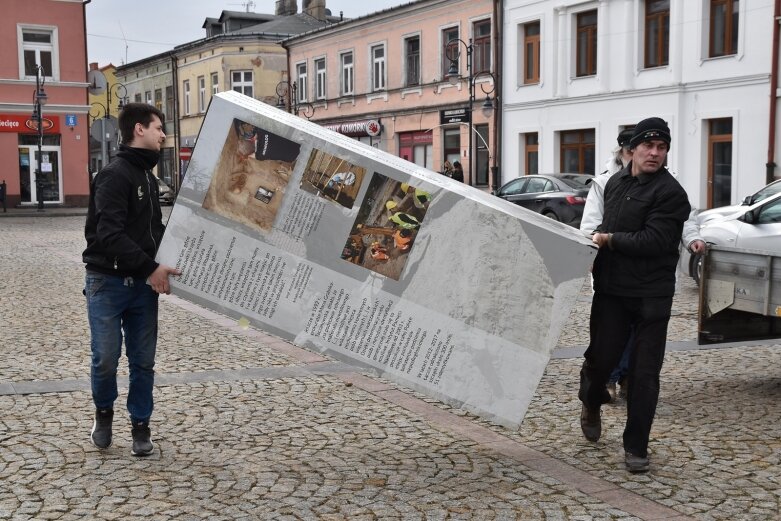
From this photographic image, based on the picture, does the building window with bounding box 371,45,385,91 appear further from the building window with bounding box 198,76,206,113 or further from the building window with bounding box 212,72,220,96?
the building window with bounding box 198,76,206,113

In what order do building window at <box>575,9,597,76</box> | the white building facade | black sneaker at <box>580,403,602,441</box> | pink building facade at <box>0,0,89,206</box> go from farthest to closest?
pink building facade at <box>0,0,89,206</box> < building window at <box>575,9,597,76</box> < the white building facade < black sneaker at <box>580,403,602,441</box>

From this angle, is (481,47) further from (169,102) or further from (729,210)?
(169,102)

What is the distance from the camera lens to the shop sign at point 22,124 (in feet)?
124

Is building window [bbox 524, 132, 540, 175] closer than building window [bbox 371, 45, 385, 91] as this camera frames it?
Yes

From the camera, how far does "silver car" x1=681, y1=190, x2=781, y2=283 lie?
1031cm

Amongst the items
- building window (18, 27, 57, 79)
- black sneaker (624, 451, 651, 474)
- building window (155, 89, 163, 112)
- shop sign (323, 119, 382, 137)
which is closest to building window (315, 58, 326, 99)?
shop sign (323, 119, 382, 137)

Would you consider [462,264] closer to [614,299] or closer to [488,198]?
[488,198]

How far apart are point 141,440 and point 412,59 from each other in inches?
1314

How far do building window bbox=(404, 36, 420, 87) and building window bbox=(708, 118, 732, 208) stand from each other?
13161 mm

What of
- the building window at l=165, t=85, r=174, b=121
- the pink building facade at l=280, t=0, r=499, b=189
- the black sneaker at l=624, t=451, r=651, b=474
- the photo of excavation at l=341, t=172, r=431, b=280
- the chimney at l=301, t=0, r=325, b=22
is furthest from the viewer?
the building window at l=165, t=85, r=174, b=121

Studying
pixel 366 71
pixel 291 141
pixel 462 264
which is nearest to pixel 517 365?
pixel 462 264

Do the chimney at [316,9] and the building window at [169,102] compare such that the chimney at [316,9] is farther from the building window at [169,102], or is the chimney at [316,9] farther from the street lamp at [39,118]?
the street lamp at [39,118]

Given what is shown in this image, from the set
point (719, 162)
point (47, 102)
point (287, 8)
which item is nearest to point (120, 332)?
point (719, 162)

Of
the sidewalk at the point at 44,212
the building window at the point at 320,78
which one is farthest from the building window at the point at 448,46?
the sidewalk at the point at 44,212
